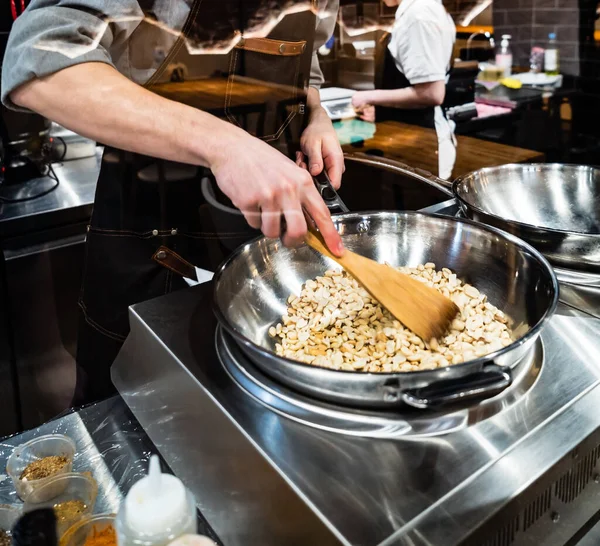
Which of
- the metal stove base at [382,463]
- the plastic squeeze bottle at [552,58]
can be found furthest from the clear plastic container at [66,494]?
the plastic squeeze bottle at [552,58]

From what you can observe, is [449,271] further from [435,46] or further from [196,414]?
[435,46]

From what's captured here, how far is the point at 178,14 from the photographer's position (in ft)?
3.32

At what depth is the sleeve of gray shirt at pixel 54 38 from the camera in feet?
2.89

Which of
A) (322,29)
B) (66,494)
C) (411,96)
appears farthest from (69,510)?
(411,96)

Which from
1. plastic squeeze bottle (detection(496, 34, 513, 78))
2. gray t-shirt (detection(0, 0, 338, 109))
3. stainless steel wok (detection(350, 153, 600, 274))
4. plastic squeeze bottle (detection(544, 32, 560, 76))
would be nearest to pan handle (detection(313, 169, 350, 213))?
stainless steel wok (detection(350, 153, 600, 274))

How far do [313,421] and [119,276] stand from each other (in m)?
→ 0.76

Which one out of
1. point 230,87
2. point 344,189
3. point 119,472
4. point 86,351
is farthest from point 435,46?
point 119,472

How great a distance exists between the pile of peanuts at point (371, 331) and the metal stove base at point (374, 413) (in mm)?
62

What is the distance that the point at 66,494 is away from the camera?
752mm

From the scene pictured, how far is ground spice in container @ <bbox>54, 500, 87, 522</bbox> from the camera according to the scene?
0.72 metres

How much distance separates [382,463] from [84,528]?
0.35m

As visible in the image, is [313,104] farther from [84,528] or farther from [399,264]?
[84,528]

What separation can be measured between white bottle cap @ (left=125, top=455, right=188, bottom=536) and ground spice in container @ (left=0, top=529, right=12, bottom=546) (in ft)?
0.80

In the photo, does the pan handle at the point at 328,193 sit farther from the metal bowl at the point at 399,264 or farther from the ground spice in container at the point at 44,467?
the ground spice in container at the point at 44,467
